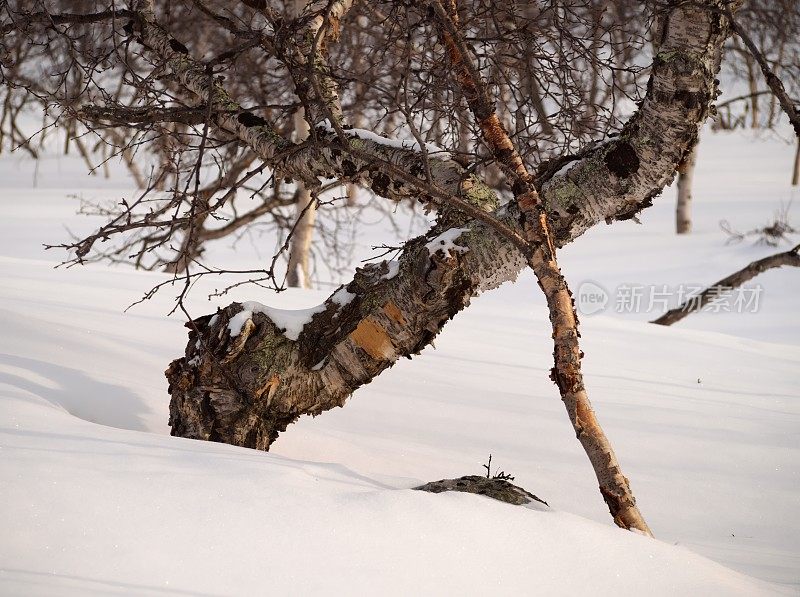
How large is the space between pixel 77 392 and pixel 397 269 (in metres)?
1.45

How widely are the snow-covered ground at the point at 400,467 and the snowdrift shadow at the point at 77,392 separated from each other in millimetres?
14

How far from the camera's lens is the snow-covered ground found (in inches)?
81.5

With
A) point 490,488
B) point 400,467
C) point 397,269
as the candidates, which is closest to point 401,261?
point 397,269

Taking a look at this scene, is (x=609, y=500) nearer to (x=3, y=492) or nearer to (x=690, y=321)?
(x=3, y=492)

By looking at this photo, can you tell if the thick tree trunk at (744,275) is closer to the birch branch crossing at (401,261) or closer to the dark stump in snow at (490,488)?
the birch branch crossing at (401,261)

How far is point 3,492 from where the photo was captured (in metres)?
2.18

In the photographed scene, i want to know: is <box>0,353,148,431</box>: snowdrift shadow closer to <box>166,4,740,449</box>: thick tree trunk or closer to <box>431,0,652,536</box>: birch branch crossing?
<box>166,4,740,449</box>: thick tree trunk

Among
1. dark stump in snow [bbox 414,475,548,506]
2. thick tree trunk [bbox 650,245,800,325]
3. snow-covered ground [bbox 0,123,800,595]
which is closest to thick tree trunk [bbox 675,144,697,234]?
thick tree trunk [bbox 650,245,800,325]

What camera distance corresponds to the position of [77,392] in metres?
3.54

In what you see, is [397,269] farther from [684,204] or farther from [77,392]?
[684,204]

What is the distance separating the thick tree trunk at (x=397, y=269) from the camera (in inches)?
111

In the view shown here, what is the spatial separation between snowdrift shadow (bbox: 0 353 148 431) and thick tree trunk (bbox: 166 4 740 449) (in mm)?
279

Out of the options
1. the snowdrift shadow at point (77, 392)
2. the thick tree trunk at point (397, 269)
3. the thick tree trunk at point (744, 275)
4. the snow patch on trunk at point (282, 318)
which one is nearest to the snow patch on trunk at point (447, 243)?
the thick tree trunk at point (397, 269)

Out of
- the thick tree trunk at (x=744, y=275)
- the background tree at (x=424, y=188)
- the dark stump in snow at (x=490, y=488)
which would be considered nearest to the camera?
the dark stump in snow at (x=490, y=488)
